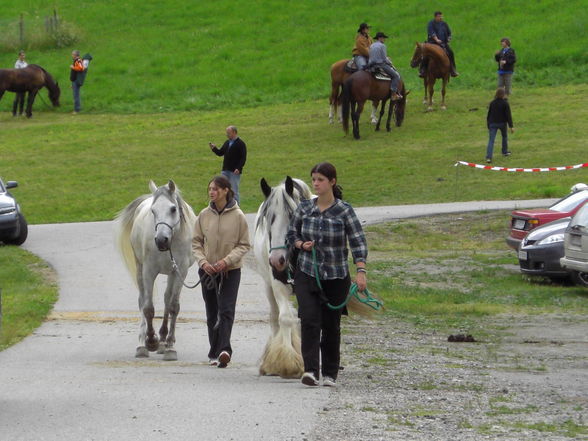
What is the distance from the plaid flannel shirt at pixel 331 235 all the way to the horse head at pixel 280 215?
1.12ft

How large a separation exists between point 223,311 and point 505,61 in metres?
28.4

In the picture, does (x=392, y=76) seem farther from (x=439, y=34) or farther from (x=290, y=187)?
(x=290, y=187)

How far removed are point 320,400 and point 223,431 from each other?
1.42 meters

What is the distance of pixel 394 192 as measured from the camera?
30.6 meters

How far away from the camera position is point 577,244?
1805cm

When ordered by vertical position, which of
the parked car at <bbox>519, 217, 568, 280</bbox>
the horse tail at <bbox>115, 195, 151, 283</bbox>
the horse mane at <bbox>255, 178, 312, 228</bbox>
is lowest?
the parked car at <bbox>519, 217, 568, 280</bbox>

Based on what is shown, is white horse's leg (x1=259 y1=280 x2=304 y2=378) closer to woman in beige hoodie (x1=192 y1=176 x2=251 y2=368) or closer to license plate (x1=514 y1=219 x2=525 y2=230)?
woman in beige hoodie (x1=192 y1=176 x2=251 y2=368)

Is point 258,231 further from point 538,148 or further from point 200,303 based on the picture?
point 538,148

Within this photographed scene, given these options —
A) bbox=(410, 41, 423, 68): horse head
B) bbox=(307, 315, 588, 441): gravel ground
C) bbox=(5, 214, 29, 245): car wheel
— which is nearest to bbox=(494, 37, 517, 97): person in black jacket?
bbox=(410, 41, 423, 68): horse head

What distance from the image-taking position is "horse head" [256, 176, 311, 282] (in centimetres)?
1066

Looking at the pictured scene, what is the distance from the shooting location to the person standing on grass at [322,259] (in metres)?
10.2

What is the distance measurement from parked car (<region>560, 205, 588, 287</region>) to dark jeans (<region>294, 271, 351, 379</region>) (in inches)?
322

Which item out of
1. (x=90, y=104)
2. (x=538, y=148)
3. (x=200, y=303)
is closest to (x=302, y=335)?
(x=200, y=303)

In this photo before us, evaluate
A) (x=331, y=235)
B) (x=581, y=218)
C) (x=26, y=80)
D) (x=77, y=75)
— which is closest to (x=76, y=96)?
(x=77, y=75)
